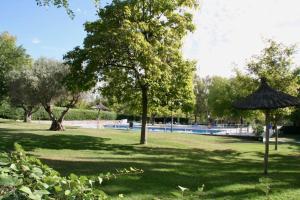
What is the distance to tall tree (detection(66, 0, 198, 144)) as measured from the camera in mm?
23500

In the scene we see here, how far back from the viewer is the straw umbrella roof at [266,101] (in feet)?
45.8

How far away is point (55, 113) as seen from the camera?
199ft

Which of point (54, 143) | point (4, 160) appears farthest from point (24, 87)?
point (4, 160)

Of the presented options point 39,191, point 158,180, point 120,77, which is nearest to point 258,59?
point 120,77

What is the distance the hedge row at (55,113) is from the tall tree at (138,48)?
96.8 ft

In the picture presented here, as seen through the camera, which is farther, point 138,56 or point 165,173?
point 138,56

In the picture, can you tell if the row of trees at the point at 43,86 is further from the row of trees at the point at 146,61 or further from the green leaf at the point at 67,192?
the green leaf at the point at 67,192

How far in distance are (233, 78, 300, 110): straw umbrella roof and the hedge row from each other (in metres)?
42.1

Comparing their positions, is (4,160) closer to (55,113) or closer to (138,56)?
(138,56)

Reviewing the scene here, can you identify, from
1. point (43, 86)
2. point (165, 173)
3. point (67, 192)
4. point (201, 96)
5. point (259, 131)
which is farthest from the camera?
point (201, 96)

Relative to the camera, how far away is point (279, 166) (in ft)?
60.2

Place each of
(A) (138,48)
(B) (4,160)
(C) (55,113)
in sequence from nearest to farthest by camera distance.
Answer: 1. (B) (4,160)
2. (A) (138,48)
3. (C) (55,113)

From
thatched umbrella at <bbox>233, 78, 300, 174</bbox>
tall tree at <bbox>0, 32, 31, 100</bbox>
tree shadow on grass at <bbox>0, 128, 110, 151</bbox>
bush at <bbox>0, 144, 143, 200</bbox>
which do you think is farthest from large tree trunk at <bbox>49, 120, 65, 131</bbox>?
bush at <bbox>0, 144, 143, 200</bbox>

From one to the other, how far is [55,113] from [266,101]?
162 ft
